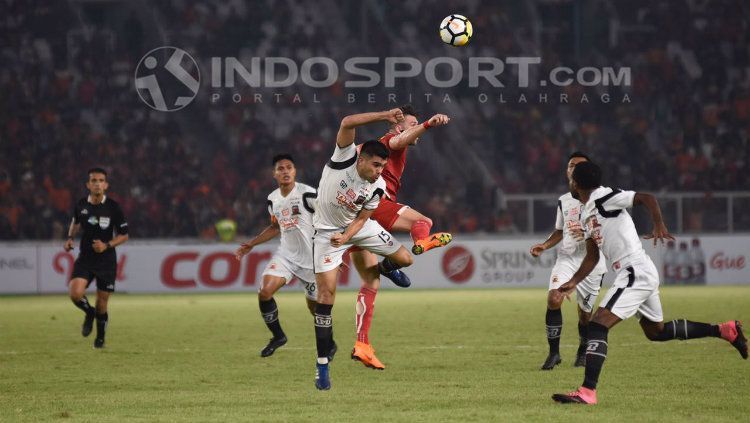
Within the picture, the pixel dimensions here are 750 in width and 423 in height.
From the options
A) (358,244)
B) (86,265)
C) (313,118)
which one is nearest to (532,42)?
(313,118)

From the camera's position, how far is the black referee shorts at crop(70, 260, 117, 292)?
43.7 feet

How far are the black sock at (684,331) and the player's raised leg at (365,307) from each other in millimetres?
2658

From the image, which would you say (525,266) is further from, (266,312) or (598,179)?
(598,179)

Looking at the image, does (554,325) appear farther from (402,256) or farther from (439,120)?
(439,120)

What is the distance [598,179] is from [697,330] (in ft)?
5.25

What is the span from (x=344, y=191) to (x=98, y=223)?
5.12 m

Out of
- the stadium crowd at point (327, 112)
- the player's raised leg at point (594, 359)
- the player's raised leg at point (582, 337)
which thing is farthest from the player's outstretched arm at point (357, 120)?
the stadium crowd at point (327, 112)

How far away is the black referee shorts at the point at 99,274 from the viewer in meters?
13.3

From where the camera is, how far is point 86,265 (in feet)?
44.1

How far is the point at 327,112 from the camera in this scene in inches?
1208

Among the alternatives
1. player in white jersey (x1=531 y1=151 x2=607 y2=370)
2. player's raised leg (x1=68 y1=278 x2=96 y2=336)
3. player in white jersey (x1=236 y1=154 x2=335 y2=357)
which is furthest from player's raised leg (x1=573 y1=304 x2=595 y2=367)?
player's raised leg (x1=68 y1=278 x2=96 y2=336)

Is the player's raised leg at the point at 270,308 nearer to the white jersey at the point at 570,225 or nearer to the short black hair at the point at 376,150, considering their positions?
the white jersey at the point at 570,225

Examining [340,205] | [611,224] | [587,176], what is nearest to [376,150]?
[340,205]

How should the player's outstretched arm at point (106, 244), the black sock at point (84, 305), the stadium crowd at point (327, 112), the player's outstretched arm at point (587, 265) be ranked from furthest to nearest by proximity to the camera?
the stadium crowd at point (327, 112), the black sock at point (84, 305), the player's outstretched arm at point (106, 244), the player's outstretched arm at point (587, 265)
